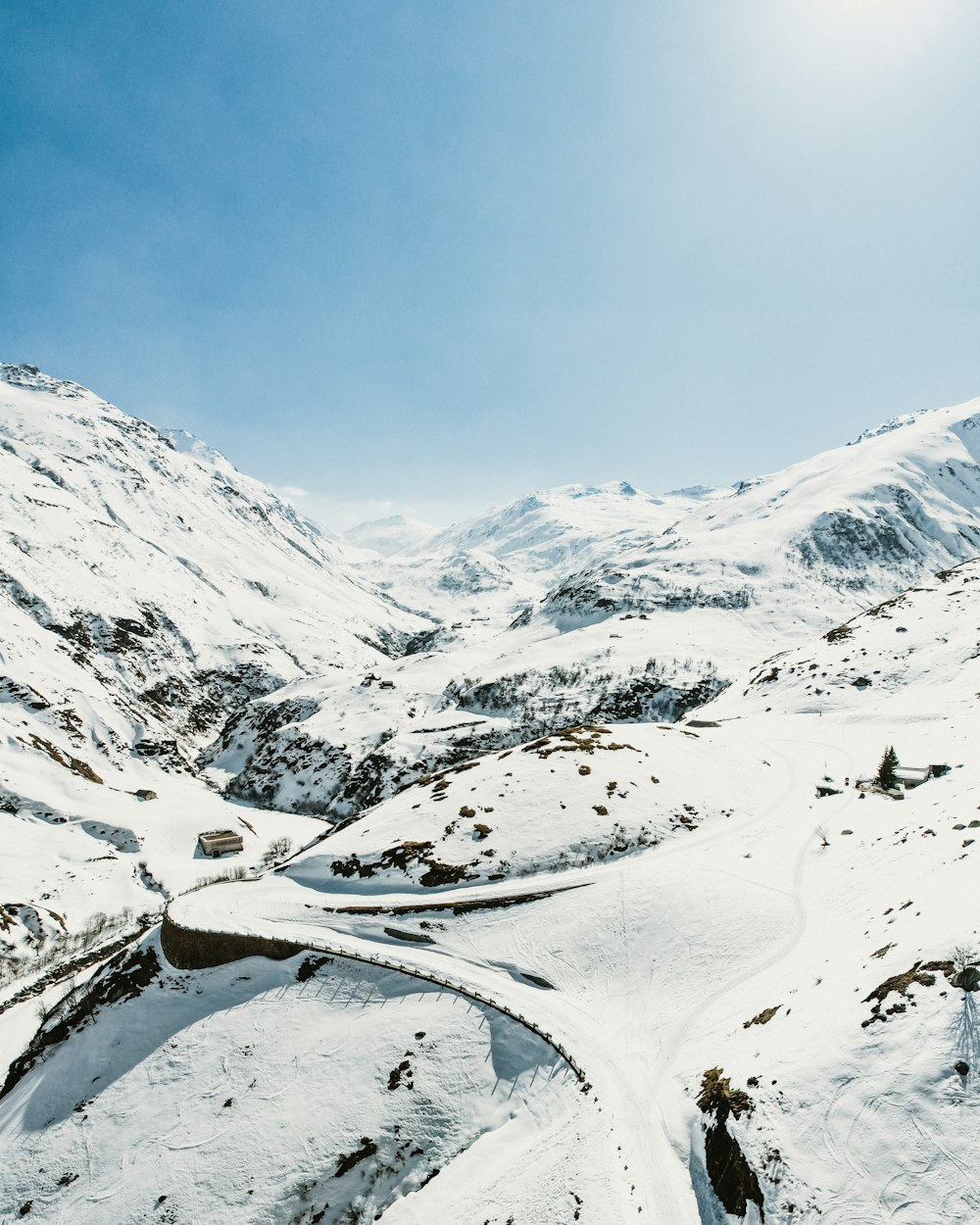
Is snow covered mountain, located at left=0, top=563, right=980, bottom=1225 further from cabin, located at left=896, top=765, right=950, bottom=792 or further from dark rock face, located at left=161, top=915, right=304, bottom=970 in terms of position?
cabin, located at left=896, top=765, right=950, bottom=792

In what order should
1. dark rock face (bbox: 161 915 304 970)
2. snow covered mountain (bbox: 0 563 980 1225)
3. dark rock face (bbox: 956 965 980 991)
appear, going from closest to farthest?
dark rock face (bbox: 956 965 980 991) < snow covered mountain (bbox: 0 563 980 1225) < dark rock face (bbox: 161 915 304 970)

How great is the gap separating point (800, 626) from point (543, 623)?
244ft

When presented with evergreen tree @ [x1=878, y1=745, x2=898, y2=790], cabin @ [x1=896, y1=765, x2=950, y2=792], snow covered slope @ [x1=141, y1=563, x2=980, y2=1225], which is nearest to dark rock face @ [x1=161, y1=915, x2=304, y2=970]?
snow covered slope @ [x1=141, y1=563, x2=980, y2=1225]

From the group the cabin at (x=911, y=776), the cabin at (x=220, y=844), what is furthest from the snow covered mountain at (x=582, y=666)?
the cabin at (x=911, y=776)

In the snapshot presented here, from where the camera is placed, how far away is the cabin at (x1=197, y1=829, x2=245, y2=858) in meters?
94.8

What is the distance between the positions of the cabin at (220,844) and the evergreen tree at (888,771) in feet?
310

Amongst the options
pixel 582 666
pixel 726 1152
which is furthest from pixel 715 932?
pixel 582 666

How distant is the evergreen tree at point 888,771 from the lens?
136 feet

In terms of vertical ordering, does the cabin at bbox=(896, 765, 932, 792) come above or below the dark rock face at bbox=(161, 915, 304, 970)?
below

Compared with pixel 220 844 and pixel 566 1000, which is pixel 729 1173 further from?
pixel 220 844

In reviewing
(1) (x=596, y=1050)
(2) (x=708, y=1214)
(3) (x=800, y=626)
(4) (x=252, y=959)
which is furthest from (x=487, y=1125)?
(3) (x=800, y=626)

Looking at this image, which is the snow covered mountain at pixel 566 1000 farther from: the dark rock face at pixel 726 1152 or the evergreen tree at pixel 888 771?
the evergreen tree at pixel 888 771

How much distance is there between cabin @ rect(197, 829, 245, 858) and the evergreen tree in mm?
94497

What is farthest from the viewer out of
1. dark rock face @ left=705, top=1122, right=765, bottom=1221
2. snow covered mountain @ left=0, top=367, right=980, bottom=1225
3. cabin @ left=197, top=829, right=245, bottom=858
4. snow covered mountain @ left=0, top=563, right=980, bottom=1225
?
cabin @ left=197, top=829, right=245, bottom=858
